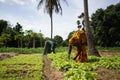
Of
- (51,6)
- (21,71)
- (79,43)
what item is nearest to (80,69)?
(21,71)

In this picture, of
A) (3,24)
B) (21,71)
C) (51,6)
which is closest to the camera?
(21,71)

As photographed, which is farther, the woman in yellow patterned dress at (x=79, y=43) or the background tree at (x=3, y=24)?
the background tree at (x=3, y=24)

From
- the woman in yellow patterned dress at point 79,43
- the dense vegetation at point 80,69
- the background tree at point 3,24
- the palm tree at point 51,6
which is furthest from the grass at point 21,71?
the background tree at point 3,24

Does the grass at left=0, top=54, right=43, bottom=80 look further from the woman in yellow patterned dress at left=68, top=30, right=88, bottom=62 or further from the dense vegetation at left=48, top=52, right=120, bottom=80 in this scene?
the woman in yellow patterned dress at left=68, top=30, right=88, bottom=62

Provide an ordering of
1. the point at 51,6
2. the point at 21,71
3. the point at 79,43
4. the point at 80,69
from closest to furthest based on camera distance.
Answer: the point at 80,69 → the point at 21,71 → the point at 79,43 → the point at 51,6

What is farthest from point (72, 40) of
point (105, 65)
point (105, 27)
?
point (105, 27)

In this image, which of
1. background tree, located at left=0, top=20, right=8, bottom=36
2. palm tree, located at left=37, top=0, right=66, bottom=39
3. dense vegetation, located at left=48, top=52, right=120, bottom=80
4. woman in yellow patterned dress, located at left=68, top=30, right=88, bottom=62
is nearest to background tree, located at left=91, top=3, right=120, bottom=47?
palm tree, located at left=37, top=0, right=66, bottom=39

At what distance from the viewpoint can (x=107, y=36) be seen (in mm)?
40562

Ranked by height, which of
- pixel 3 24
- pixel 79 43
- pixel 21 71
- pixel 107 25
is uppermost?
pixel 3 24

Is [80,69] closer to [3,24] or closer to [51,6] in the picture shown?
[51,6]

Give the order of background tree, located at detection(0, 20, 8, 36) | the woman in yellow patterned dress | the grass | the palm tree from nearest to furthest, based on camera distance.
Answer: the grass → the woman in yellow patterned dress → the palm tree → background tree, located at detection(0, 20, 8, 36)

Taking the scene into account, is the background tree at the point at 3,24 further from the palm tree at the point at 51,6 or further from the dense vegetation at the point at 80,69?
the dense vegetation at the point at 80,69

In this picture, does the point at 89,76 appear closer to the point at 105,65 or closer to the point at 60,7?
the point at 105,65

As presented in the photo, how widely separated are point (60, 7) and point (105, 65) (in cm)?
2022
